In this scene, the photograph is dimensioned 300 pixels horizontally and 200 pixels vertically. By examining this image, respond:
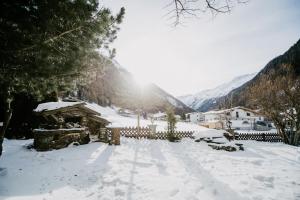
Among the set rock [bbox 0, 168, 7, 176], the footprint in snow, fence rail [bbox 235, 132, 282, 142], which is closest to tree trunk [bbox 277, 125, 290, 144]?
fence rail [bbox 235, 132, 282, 142]

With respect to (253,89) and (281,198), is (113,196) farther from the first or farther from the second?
(253,89)

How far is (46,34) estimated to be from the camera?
5547 millimetres

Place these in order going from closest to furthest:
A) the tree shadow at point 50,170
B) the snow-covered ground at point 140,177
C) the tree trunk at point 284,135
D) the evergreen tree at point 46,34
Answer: the evergreen tree at point 46,34
the snow-covered ground at point 140,177
the tree shadow at point 50,170
the tree trunk at point 284,135

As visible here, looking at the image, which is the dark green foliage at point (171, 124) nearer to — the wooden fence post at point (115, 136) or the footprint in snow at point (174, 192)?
the wooden fence post at point (115, 136)

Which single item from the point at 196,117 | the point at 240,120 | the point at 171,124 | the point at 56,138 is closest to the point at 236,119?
the point at 240,120

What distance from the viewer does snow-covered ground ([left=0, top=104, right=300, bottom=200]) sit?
20.7 ft

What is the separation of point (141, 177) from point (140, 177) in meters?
0.03

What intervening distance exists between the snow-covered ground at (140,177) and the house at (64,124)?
137cm

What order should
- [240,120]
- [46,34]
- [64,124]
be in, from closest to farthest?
[46,34] < [64,124] < [240,120]

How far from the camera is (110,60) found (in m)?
8.95

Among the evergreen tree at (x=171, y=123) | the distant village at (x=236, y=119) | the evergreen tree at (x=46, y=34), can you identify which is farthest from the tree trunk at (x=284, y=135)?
the evergreen tree at (x=46, y=34)

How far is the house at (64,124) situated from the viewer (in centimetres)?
1296

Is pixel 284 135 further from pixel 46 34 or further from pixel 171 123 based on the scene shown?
pixel 46 34

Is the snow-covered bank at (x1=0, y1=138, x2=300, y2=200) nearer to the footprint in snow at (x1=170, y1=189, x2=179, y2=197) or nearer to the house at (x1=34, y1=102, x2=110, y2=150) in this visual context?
the footprint in snow at (x1=170, y1=189, x2=179, y2=197)
